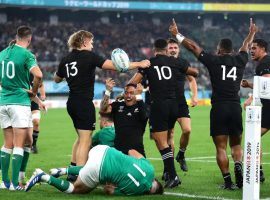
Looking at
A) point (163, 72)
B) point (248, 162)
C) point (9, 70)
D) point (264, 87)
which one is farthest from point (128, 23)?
point (248, 162)

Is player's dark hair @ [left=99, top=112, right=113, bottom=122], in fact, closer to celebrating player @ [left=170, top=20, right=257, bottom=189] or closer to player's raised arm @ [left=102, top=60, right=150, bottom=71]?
player's raised arm @ [left=102, top=60, right=150, bottom=71]

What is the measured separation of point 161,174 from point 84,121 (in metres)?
2.36

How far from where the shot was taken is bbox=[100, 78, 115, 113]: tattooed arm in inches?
406

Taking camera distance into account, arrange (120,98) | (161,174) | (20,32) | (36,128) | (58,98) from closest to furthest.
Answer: (20,32), (120,98), (161,174), (36,128), (58,98)

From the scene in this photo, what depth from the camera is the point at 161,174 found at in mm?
12289

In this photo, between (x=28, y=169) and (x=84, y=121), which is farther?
(x=28, y=169)

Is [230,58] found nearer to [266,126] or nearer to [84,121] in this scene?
[266,126]

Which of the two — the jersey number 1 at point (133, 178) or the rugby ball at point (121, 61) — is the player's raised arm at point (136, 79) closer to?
the rugby ball at point (121, 61)

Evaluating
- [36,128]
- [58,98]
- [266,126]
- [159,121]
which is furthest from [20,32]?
[58,98]

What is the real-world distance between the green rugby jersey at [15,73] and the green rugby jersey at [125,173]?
5.89 feet

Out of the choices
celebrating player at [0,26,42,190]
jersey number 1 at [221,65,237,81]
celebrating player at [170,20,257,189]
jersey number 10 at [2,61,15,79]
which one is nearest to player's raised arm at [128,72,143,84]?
celebrating player at [170,20,257,189]

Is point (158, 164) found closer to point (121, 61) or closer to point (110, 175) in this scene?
point (121, 61)

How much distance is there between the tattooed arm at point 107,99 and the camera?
10320mm

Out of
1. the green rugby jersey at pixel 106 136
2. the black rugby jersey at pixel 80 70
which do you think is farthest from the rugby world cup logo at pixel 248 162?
the green rugby jersey at pixel 106 136
